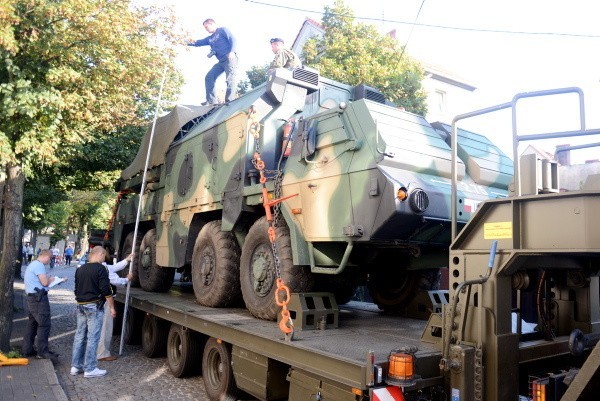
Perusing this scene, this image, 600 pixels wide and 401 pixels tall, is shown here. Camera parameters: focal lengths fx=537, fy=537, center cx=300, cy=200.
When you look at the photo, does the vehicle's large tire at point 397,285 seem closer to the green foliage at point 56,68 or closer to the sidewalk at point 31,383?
the sidewalk at point 31,383

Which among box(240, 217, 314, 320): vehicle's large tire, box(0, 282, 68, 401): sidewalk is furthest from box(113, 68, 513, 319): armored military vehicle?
box(0, 282, 68, 401): sidewalk

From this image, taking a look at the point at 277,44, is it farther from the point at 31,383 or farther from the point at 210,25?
the point at 31,383

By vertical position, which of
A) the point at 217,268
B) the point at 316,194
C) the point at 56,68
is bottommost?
the point at 217,268

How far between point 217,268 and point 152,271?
10.4ft

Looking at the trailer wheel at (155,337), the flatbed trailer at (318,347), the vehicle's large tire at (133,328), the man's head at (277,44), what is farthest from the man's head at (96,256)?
the man's head at (277,44)

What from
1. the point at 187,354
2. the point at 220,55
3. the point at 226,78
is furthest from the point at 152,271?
the point at 220,55

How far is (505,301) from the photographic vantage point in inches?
154

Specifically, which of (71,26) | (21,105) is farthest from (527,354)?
(71,26)

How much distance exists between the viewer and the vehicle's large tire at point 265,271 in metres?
5.78

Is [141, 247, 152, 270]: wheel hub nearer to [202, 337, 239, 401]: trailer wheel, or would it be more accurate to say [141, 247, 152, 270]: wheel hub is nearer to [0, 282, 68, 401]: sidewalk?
[0, 282, 68, 401]: sidewalk

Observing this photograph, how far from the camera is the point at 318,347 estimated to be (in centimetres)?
448

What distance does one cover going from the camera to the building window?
3088 cm

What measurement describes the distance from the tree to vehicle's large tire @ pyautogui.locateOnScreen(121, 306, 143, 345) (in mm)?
2045

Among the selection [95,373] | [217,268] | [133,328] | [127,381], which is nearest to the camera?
[217,268]
